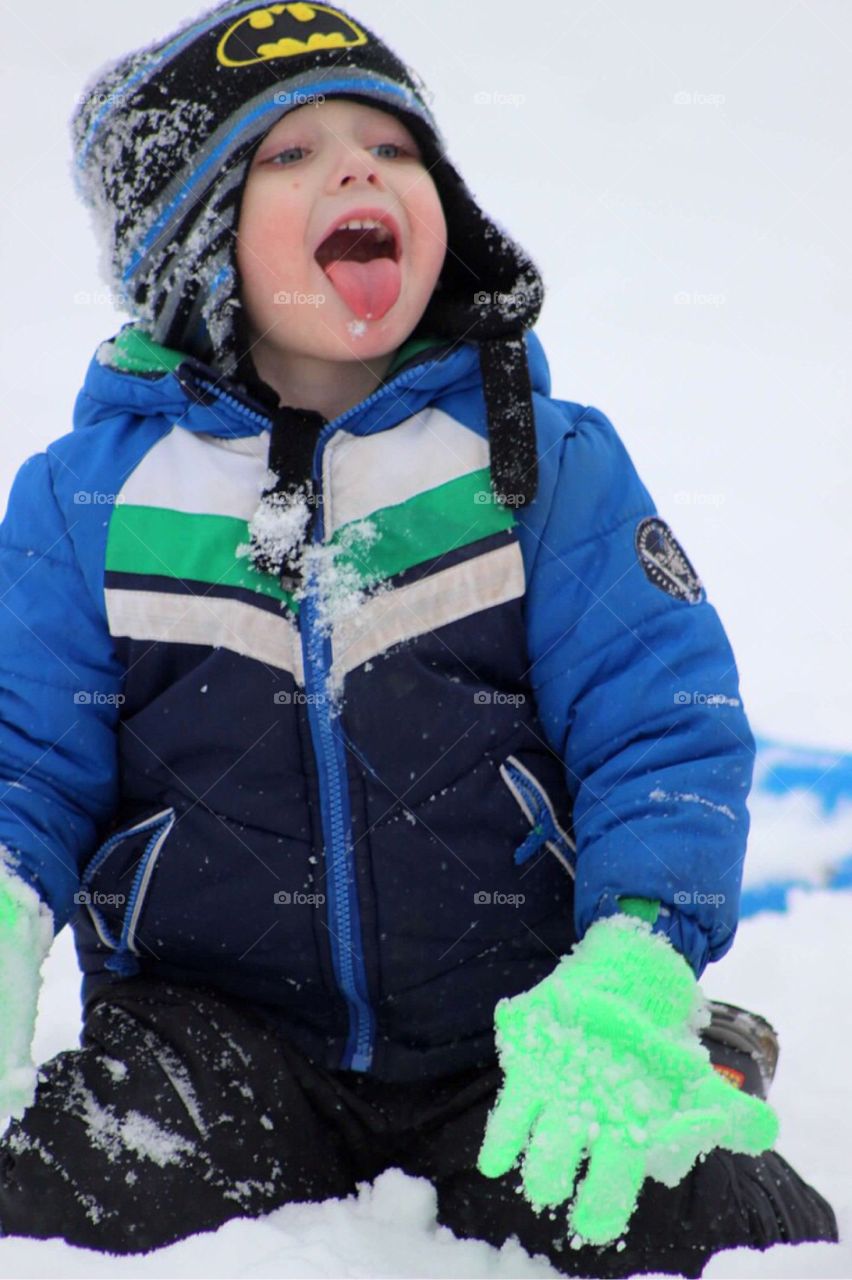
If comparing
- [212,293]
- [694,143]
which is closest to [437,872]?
[212,293]

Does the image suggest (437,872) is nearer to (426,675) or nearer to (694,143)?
(426,675)

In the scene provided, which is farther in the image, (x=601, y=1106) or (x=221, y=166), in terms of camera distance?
(x=221, y=166)

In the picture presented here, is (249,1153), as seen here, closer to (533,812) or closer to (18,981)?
(18,981)

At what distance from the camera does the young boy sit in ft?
3.72

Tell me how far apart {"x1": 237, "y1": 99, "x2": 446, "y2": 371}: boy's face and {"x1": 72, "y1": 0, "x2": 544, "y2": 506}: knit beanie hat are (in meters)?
0.02

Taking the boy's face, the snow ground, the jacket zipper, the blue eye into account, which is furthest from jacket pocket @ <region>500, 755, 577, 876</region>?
the blue eye

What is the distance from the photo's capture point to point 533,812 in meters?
1.22

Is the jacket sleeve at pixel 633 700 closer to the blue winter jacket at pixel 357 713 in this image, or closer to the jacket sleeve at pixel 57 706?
the blue winter jacket at pixel 357 713

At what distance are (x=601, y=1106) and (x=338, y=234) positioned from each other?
2.60 feet

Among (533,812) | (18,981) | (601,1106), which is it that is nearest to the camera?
(601,1106)

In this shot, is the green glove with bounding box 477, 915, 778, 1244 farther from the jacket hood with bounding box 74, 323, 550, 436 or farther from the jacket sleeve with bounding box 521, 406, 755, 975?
the jacket hood with bounding box 74, 323, 550, 436

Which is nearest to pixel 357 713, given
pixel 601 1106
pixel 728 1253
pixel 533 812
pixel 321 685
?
pixel 321 685

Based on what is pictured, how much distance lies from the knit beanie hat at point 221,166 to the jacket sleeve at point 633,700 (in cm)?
8

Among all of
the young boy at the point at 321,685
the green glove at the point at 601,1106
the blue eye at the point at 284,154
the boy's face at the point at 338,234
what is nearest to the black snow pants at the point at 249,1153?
the young boy at the point at 321,685
